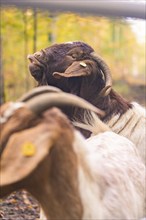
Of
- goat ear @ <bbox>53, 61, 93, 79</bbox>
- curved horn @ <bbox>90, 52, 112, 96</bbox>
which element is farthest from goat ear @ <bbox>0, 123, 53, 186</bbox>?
curved horn @ <bbox>90, 52, 112, 96</bbox>

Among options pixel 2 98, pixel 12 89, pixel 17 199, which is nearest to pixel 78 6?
pixel 17 199

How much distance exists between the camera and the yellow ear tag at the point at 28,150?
2.67 metres

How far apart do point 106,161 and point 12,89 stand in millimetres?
13976

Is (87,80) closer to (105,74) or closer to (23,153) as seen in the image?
(105,74)

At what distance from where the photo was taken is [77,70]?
498cm

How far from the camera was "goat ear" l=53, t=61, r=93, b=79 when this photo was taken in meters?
4.92

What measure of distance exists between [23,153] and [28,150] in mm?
26

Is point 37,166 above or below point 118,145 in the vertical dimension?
above

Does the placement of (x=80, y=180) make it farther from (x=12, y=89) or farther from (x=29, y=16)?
(x=12, y=89)

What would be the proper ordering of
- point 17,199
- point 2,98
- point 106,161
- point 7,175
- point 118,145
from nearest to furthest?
point 7,175
point 106,161
point 118,145
point 17,199
point 2,98

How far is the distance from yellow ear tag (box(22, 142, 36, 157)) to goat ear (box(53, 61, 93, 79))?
88.8 inches

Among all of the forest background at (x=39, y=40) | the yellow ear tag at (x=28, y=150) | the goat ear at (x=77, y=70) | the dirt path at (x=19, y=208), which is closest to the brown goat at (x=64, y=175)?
the yellow ear tag at (x=28, y=150)

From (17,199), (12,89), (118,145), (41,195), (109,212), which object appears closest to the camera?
(41,195)

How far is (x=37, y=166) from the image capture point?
272 cm
